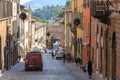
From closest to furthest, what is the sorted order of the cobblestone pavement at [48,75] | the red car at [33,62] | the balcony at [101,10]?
the balcony at [101,10]
the cobblestone pavement at [48,75]
the red car at [33,62]

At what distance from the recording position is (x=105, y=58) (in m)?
32.2

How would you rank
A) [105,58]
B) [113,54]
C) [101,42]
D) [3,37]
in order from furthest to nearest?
[3,37]
[101,42]
[105,58]
[113,54]

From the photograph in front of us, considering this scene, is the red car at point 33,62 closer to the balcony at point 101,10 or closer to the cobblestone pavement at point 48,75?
the cobblestone pavement at point 48,75

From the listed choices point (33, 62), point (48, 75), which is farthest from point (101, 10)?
point (33, 62)

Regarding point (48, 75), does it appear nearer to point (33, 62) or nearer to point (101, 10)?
point (33, 62)

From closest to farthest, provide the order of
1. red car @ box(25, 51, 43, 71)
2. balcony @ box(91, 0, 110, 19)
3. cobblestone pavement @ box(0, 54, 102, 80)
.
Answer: balcony @ box(91, 0, 110, 19) → cobblestone pavement @ box(0, 54, 102, 80) → red car @ box(25, 51, 43, 71)

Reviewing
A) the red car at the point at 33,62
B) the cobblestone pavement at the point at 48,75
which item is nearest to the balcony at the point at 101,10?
the cobblestone pavement at the point at 48,75

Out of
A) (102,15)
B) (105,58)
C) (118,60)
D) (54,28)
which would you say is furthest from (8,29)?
(54,28)

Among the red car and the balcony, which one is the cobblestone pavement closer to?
the red car

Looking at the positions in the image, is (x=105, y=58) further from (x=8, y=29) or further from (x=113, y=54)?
(x=8, y=29)

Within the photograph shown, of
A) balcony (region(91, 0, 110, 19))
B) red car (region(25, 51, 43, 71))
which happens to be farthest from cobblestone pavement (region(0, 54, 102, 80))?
balcony (region(91, 0, 110, 19))

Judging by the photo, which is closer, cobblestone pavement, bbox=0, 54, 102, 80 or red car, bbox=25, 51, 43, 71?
cobblestone pavement, bbox=0, 54, 102, 80

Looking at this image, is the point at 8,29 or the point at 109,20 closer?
the point at 109,20

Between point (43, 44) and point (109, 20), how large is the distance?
120354 millimetres
